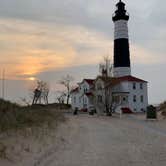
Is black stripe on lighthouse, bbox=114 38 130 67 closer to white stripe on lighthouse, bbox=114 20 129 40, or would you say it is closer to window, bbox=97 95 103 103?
white stripe on lighthouse, bbox=114 20 129 40

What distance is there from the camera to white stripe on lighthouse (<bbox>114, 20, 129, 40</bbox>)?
66.3 meters

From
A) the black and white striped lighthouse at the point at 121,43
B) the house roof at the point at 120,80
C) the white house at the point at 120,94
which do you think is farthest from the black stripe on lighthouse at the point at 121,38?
the white house at the point at 120,94

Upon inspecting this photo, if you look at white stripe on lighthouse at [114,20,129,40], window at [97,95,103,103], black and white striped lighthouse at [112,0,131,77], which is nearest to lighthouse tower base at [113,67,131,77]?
black and white striped lighthouse at [112,0,131,77]

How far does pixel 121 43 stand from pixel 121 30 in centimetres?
257

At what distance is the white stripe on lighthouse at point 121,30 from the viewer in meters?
66.3

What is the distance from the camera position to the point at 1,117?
2103cm

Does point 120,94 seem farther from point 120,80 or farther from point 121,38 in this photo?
point 121,38

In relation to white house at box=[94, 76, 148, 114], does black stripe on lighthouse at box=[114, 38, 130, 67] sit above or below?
above

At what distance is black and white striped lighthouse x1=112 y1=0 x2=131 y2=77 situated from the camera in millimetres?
65938

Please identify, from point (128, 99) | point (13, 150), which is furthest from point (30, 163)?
point (128, 99)

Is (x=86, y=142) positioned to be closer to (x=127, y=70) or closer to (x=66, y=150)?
(x=66, y=150)

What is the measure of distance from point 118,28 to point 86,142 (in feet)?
162

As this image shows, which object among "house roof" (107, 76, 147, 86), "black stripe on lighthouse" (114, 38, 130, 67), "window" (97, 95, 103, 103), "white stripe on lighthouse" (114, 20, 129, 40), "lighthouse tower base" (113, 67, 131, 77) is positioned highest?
"white stripe on lighthouse" (114, 20, 129, 40)

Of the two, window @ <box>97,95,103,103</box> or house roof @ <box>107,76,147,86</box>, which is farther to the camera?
window @ <box>97,95,103,103</box>
